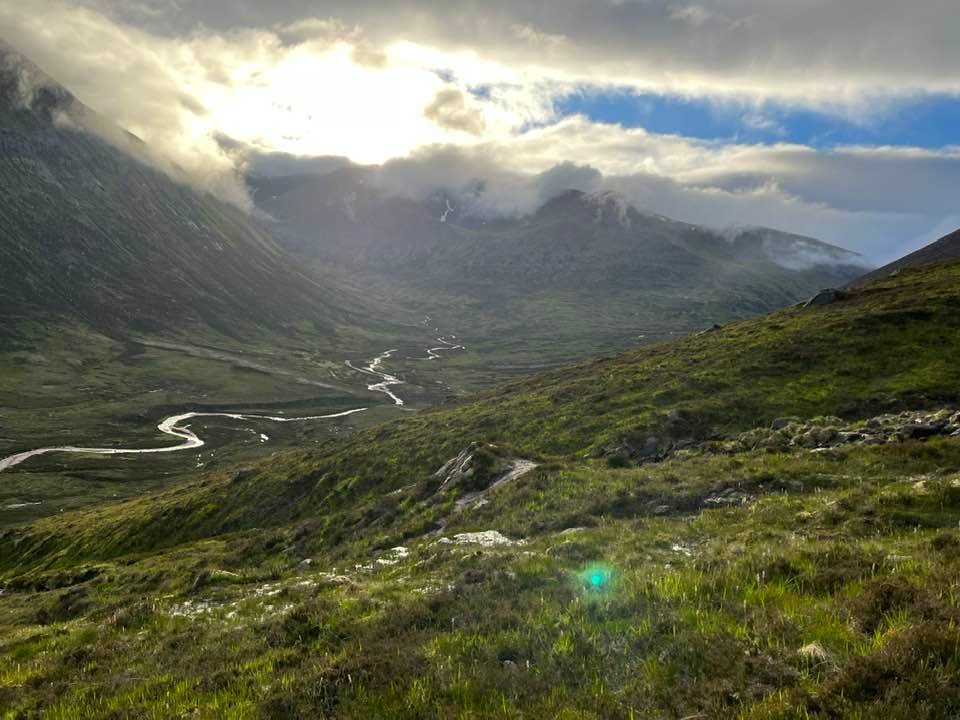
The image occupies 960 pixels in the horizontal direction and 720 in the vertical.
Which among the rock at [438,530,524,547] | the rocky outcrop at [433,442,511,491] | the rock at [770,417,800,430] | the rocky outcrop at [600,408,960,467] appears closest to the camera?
the rock at [438,530,524,547]

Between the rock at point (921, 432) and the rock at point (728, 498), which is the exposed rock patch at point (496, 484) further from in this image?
the rock at point (921, 432)

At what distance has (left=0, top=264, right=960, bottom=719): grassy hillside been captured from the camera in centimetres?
830

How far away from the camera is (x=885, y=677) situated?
275 inches

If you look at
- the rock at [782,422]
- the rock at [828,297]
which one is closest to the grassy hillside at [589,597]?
the rock at [782,422]

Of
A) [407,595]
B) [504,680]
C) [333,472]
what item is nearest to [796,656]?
[504,680]

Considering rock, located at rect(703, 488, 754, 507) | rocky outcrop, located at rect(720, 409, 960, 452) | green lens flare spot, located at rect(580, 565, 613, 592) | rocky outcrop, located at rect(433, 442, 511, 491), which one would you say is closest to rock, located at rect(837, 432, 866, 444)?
rocky outcrop, located at rect(720, 409, 960, 452)

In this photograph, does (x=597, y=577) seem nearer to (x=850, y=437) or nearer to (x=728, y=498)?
(x=728, y=498)

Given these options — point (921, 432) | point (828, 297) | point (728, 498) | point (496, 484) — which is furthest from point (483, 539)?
point (828, 297)

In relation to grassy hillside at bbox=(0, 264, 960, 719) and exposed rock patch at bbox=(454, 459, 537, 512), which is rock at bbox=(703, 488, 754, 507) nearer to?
grassy hillside at bbox=(0, 264, 960, 719)

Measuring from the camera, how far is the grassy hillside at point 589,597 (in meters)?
8.30

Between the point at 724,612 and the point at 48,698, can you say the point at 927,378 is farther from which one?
the point at 48,698

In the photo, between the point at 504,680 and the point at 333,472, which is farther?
the point at 333,472

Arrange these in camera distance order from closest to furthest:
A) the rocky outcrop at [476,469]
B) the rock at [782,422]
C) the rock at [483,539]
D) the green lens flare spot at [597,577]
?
1. the green lens flare spot at [597,577]
2. the rock at [483,539]
3. the rocky outcrop at [476,469]
4. the rock at [782,422]

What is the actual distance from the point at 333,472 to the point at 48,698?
4791cm
